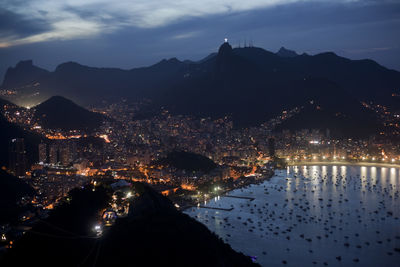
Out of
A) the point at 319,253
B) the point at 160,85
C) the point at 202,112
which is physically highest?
the point at 160,85

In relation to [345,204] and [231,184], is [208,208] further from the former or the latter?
[345,204]

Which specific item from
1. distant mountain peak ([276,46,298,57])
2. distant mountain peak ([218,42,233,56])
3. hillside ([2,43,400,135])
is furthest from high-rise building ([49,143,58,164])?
distant mountain peak ([276,46,298,57])

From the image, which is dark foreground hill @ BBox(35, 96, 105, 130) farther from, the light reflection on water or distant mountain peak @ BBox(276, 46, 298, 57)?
distant mountain peak @ BBox(276, 46, 298, 57)

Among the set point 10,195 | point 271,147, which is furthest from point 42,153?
point 271,147

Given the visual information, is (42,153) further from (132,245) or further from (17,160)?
(132,245)

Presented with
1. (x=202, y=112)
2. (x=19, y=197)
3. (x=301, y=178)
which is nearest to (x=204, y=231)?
(x=19, y=197)
